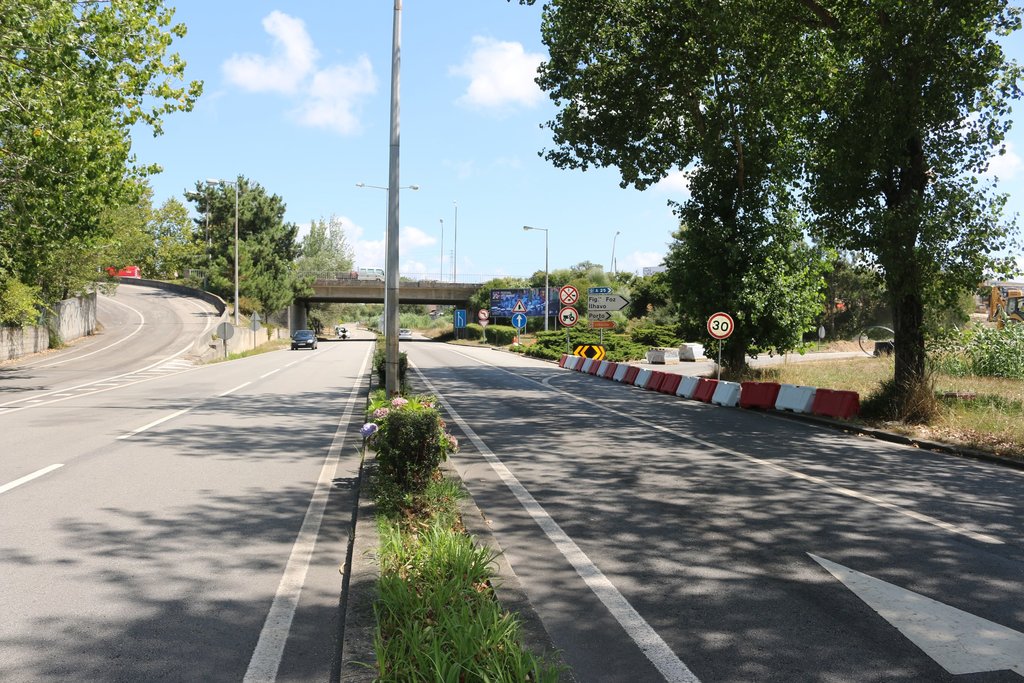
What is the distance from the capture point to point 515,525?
6.44 meters

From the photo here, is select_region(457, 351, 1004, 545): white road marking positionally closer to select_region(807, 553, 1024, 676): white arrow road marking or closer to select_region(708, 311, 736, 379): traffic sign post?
select_region(807, 553, 1024, 676): white arrow road marking

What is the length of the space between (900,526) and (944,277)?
26.4 feet

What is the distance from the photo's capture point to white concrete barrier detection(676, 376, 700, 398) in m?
19.5

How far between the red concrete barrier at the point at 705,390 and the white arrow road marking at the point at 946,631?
1372cm

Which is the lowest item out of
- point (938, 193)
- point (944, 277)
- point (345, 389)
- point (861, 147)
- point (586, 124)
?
point (345, 389)

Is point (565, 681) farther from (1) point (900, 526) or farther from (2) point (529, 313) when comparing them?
(2) point (529, 313)

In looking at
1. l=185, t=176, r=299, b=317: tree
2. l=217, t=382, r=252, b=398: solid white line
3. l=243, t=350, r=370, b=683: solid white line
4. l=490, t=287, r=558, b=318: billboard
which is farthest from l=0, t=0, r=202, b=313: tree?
l=490, t=287, r=558, b=318: billboard

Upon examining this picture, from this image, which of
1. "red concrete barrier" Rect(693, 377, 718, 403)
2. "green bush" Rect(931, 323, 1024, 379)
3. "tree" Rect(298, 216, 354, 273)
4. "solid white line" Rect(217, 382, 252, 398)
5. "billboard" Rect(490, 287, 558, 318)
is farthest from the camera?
"tree" Rect(298, 216, 354, 273)

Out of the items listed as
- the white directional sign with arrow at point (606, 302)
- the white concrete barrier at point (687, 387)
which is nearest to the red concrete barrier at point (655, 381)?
the white concrete barrier at point (687, 387)

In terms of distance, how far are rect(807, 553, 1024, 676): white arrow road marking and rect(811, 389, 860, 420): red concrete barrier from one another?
32.0ft

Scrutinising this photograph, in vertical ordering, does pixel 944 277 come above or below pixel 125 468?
above

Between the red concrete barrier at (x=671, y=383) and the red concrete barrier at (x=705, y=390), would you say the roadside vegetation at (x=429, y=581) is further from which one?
the red concrete barrier at (x=671, y=383)

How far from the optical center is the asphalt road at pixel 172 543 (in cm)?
387

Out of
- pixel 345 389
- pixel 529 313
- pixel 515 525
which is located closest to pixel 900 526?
pixel 515 525
